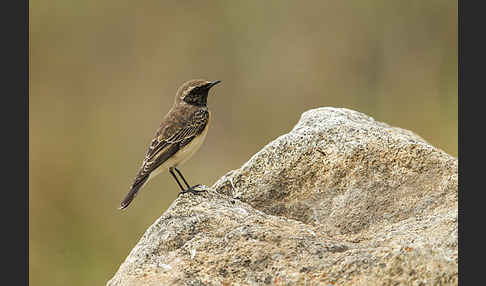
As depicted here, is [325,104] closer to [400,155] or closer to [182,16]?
[182,16]

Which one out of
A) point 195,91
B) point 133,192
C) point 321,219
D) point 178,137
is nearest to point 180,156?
point 178,137

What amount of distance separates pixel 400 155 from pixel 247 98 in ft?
26.6

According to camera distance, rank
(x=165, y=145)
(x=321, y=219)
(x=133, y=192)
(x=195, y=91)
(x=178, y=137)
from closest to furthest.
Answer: (x=321, y=219) → (x=133, y=192) → (x=165, y=145) → (x=178, y=137) → (x=195, y=91)

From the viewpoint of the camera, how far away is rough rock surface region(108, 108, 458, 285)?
4.93 meters

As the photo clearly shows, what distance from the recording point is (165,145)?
7.66 meters

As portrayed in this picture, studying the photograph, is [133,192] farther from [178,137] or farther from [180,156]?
[178,137]

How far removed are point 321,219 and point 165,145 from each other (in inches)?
90.0

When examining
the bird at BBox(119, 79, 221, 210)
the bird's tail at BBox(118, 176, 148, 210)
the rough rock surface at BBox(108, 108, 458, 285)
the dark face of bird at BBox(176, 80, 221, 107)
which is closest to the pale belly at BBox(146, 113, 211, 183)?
the bird at BBox(119, 79, 221, 210)

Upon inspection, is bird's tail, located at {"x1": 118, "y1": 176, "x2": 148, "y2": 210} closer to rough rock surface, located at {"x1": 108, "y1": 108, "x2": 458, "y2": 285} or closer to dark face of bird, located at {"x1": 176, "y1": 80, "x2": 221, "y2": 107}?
rough rock surface, located at {"x1": 108, "y1": 108, "x2": 458, "y2": 285}

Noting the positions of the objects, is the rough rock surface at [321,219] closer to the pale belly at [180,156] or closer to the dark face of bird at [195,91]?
the pale belly at [180,156]

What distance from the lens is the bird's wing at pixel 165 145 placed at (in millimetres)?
7411

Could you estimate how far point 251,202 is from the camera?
6648 mm

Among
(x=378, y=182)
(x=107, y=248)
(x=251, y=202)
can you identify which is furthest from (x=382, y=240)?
(x=107, y=248)

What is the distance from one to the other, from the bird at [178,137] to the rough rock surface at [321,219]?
3.08 feet
